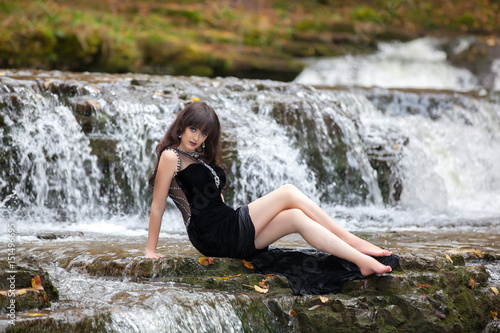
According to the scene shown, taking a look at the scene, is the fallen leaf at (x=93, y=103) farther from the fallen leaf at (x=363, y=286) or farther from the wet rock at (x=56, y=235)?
the fallen leaf at (x=363, y=286)

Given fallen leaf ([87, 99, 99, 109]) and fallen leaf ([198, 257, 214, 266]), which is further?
fallen leaf ([87, 99, 99, 109])

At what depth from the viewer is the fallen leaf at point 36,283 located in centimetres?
286

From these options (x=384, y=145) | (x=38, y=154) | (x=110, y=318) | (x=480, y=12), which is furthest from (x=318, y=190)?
(x=480, y=12)

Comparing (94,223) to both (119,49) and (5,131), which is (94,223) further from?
(119,49)

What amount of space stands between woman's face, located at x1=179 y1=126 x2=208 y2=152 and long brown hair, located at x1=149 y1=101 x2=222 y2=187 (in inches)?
1.0

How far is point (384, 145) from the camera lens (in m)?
7.84

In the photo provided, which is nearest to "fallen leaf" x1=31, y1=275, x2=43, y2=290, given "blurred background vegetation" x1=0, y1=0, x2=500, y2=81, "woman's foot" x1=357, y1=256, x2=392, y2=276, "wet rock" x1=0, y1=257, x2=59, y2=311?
"wet rock" x1=0, y1=257, x2=59, y2=311

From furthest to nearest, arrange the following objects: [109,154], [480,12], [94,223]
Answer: [480,12] → [109,154] → [94,223]

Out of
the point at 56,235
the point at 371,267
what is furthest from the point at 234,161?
the point at 371,267

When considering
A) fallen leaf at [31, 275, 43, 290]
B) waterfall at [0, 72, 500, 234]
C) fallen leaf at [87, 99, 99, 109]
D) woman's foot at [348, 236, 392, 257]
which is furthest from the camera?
fallen leaf at [87, 99, 99, 109]

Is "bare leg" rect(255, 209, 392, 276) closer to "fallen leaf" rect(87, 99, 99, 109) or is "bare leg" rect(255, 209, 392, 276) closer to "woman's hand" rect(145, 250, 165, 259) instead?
"woman's hand" rect(145, 250, 165, 259)

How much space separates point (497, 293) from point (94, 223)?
13.7 ft

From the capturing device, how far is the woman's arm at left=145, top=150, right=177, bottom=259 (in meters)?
3.58

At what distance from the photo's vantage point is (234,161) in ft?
22.0
